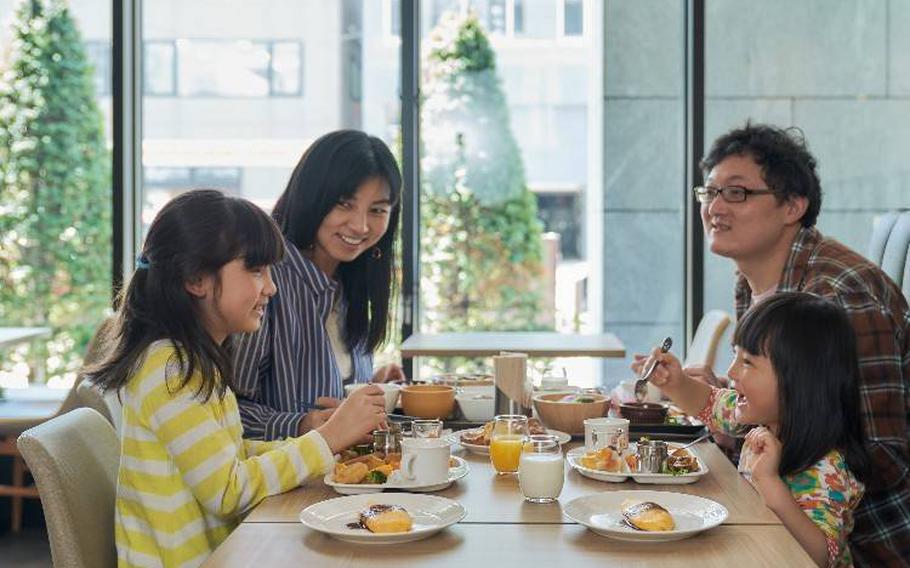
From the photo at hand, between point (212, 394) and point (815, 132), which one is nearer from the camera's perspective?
point (212, 394)

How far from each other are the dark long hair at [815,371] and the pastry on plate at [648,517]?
39cm

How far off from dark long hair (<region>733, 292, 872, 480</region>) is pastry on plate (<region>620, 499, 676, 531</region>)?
39 centimetres

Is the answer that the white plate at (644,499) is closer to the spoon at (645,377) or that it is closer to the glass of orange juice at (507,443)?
the glass of orange juice at (507,443)

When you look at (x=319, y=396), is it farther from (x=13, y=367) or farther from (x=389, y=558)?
(x=13, y=367)

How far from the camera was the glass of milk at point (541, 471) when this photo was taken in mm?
1755

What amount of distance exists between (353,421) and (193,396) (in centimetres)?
29

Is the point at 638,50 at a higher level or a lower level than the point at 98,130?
higher

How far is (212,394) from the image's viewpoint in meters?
1.86

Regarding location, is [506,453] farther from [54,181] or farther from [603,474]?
[54,181]

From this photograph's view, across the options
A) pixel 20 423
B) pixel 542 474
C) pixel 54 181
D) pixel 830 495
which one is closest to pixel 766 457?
pixel 830 495

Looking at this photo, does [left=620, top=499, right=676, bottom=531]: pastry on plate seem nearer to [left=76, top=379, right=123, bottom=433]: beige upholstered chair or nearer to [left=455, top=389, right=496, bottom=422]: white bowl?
[left=455, top=389, right=496, bottom=422]: white bowl

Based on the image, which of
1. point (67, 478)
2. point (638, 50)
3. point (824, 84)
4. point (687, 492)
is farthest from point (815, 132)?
point (67, 478)

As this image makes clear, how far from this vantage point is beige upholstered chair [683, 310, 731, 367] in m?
3.60

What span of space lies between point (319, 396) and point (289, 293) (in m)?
0.23
